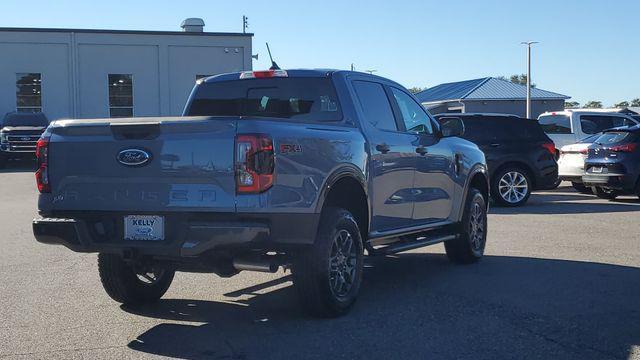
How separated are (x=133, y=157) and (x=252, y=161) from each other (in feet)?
3.02

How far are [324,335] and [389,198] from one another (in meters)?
1.83

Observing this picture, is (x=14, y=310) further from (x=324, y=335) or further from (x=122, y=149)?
(x=324, y=335)

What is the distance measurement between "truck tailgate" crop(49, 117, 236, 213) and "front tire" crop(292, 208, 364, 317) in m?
0.87

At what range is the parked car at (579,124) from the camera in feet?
61.0

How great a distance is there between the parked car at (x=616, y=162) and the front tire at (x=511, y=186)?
1740 mm

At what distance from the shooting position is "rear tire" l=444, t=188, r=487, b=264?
334 inches

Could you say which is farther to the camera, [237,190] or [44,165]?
[44,165]

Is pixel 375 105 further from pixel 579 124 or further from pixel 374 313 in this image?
pixel 579 124

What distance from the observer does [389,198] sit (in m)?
7.02

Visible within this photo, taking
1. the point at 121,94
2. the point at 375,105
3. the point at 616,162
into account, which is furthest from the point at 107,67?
the point at 375,105

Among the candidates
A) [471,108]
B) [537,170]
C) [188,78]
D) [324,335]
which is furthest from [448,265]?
[471,108]

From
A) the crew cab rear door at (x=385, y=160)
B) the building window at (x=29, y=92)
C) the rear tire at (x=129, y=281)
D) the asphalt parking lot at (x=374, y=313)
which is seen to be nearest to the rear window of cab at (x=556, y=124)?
the asphalt parking lot at (x=374, y=313)

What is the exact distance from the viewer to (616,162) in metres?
15.3

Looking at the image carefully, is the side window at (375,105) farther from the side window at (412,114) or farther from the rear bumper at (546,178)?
the rear bumper at (546,178)
